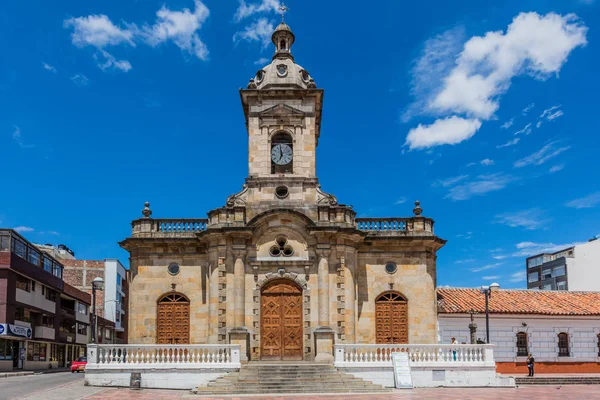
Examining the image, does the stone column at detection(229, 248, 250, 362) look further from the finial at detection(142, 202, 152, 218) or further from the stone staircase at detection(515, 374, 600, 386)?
the stone staircase at detection(515, 374, 600, 386)

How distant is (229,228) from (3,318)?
21.0 metres

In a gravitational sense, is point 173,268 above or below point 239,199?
below

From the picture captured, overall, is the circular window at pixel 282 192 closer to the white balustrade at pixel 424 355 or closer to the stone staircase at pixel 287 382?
the white balustrade at pixel 424 355

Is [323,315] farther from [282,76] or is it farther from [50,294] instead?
[50,294]

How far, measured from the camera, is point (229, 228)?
27297 millimetres

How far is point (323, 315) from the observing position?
2702 cm

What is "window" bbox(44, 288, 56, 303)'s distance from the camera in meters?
50.2

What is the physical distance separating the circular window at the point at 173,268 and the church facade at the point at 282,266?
45mm

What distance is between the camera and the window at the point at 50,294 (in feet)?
165

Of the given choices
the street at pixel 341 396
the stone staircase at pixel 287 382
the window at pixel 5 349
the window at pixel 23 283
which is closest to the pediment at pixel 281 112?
the stone staircase at pixel 287 382

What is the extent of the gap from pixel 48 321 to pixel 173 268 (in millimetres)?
27562

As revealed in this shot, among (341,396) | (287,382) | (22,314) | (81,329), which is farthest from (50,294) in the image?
(341,396)

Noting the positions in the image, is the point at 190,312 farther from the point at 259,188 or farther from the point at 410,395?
the point at 410,395

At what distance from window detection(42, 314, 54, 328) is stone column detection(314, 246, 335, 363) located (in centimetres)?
3104
